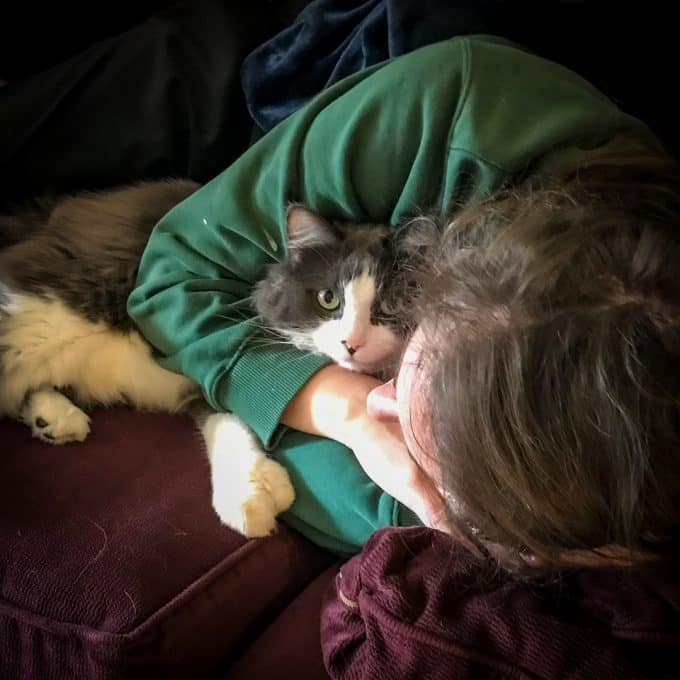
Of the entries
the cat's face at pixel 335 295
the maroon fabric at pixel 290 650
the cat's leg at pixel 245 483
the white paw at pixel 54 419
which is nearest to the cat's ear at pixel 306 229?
the cat's face at pixel 335 295

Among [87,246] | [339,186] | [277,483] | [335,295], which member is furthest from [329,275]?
[87,246]

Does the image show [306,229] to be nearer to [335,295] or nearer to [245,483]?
[335,295]

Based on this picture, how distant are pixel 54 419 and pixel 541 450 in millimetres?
721

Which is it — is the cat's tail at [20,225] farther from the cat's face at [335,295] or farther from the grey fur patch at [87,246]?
the cat's face at [335,295]

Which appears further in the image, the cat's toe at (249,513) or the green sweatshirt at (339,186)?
the cat's toe at (249,513)

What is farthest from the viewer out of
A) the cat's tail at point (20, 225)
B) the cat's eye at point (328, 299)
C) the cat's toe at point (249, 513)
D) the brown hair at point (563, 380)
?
the cat's tail at point (20, 225)

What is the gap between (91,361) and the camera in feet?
4.02

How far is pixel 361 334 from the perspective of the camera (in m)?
1.09

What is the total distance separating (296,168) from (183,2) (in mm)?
530

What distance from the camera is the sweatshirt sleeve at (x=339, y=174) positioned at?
899 mm

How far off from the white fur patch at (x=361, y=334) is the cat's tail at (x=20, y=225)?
1.83 feet

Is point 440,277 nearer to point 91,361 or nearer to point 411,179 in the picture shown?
point 411,179

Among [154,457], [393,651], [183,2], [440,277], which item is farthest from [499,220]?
[183,2]

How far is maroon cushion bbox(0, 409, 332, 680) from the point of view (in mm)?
878
